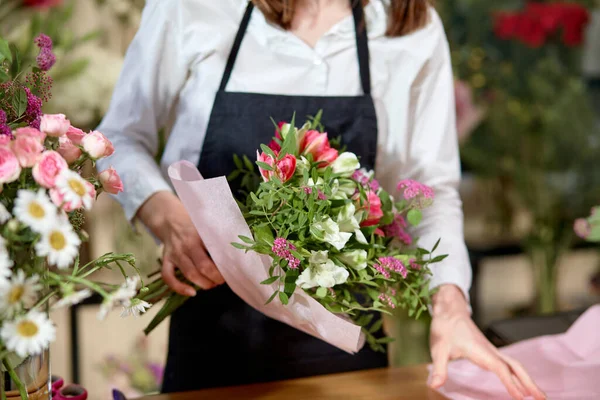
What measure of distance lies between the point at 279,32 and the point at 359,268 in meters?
0.54

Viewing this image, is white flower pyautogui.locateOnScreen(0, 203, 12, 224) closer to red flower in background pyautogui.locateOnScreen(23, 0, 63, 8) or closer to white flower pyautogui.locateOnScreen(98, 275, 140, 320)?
white flower pyautogui.locateOnScreen(98, 275, 140, 320)

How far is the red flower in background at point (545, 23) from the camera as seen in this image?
116 inches

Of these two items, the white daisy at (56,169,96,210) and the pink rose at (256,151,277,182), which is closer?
the white daisy at (56,169,96,210)

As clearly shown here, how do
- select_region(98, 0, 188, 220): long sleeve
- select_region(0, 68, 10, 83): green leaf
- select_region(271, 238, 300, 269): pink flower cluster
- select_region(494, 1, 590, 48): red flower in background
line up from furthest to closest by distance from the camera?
select_region(494, 1, 590, 48): red flower in background < select_region(98, 0, 188, 220): long sleeve < select_region(271, 238, 300, 269): pink flower cluster < select_region(0, 68, 10, 83): green leaf

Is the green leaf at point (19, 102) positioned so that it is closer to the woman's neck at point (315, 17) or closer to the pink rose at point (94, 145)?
the pink rose at point (94, 145)

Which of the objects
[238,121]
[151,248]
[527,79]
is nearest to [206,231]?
[238,121]

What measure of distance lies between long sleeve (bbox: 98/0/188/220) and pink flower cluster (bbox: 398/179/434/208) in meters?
0.42

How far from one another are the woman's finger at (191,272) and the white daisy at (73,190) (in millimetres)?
387

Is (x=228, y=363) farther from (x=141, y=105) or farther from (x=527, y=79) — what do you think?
(x=527, y=79)

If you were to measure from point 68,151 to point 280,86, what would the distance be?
1.93 ft

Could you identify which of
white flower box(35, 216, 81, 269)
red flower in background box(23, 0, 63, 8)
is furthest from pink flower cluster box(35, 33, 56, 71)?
red flower in background box(23, 0, 63, 8)

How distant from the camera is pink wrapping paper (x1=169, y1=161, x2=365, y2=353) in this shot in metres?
0.87

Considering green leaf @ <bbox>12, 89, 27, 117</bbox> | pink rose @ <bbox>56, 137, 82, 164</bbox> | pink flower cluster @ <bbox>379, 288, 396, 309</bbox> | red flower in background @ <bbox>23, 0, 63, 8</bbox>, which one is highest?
red flower in background @ <bbox>23, 0, 63, 8</bbox>

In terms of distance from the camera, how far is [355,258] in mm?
926
